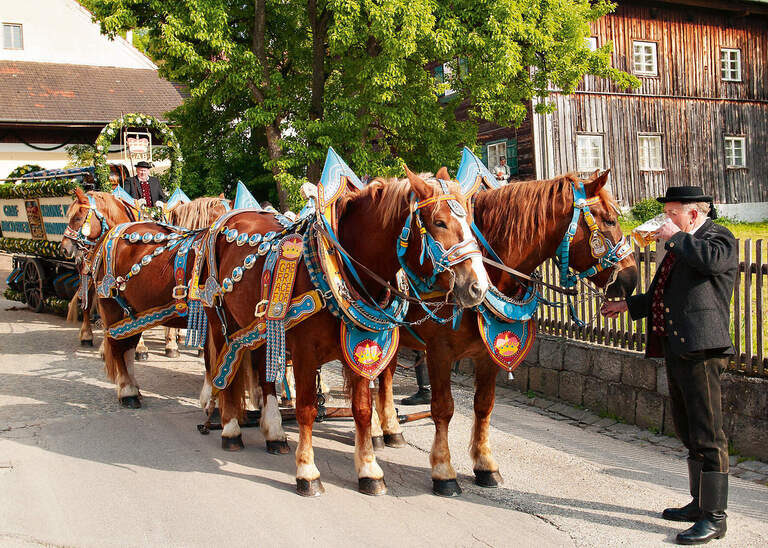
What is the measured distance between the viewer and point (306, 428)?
4.44 metres

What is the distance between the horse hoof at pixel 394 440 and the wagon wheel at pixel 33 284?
8520 mm

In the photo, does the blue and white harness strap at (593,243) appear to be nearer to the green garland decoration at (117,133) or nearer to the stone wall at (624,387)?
the stone wall at (624,387)

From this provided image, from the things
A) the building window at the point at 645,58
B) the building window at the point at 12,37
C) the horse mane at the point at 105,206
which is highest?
the building window at the point at 12,37

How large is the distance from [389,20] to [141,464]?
318 inches

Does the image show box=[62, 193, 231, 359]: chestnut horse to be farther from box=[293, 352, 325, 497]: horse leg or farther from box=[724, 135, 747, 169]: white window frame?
box=[724, 135, 747, 169]: white window frame

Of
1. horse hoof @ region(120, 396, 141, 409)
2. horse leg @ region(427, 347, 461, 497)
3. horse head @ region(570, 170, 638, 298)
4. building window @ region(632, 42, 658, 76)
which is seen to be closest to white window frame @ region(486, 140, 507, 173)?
building window @ region(632, 42, 658, 76)

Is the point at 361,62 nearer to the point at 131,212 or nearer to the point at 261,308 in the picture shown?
the point at 131,212

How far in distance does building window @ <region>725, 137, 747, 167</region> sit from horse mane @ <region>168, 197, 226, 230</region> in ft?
61.3

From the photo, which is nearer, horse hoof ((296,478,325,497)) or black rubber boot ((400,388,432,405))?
horse hoof ((296,478,325,497))

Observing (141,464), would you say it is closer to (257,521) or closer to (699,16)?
(257,521)

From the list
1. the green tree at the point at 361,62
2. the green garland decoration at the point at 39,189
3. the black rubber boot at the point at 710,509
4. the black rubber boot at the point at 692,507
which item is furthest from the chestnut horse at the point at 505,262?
the green garland decoration at the point at 39,189

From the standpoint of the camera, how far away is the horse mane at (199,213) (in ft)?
25.2

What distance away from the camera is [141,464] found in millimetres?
4957

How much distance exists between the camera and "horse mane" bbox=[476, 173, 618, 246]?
4.41 meters
